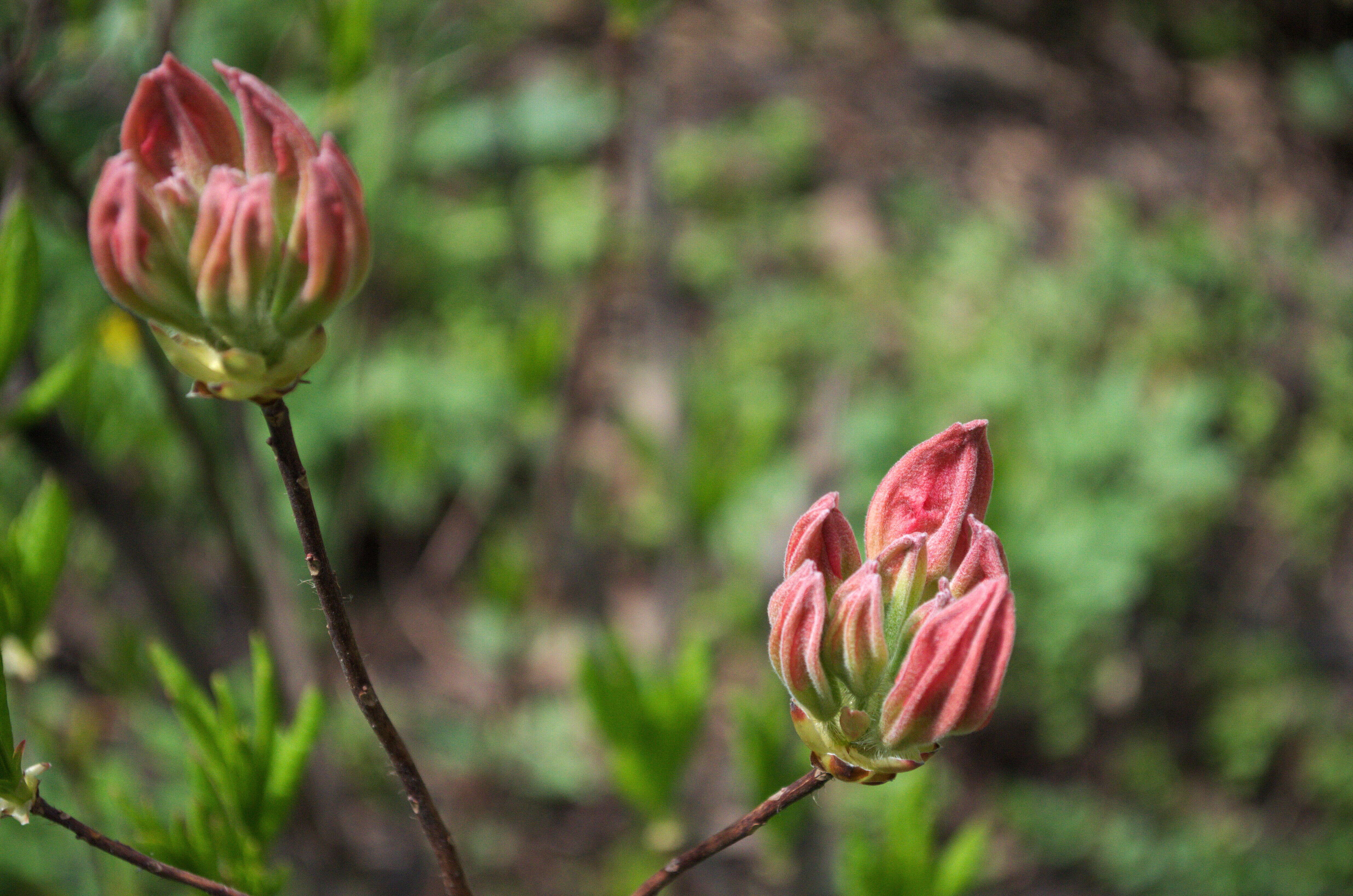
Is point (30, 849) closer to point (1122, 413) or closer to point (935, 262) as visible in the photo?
point (1122, 413)

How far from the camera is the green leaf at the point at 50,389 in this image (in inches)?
31.4

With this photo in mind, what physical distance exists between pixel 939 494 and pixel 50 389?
2.29 feet

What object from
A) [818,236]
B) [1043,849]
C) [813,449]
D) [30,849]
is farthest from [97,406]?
[818,236]

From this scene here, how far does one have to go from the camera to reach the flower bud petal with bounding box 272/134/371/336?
1.45ft

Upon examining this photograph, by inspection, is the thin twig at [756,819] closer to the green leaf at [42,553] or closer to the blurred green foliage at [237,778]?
the blurred green foliage at [237,778]

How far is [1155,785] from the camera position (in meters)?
2.34

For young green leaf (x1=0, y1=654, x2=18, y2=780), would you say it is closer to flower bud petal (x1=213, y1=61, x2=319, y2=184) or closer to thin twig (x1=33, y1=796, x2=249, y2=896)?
thin twig (x1=33, y1=796, x2=249, y2=896)

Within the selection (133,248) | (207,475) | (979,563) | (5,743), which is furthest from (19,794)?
(207,475)

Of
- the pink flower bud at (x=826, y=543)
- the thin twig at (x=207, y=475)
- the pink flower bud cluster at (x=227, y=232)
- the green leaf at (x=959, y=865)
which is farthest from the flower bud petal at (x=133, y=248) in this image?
the green leaf at (x=959, y=865)

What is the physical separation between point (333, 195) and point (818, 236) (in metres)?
3.48

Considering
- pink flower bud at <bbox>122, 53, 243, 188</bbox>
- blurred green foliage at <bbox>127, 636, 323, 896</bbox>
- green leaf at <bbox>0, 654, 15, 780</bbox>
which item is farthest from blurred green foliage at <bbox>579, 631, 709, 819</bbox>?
pink flower bud at <bbox>122, 53, 243, 188</bbox>

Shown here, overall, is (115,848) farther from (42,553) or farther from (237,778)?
(42,553)

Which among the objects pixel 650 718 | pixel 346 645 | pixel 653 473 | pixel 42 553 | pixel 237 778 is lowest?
pixel 653 473

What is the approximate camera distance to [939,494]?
0.56 metres
